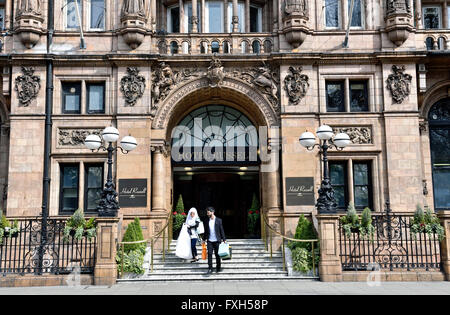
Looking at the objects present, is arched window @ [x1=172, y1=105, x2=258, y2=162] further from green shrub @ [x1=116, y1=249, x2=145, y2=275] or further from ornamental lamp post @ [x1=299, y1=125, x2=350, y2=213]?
green shrub @ [x1=116, y1=249, x2=145, y2=275]

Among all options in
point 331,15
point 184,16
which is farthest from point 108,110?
point 331,15

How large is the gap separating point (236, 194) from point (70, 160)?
24.9ft

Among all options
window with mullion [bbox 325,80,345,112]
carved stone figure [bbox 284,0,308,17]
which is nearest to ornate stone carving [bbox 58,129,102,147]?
carved stone figure [bbox 284,0,308,17]

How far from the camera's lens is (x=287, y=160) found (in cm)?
1786

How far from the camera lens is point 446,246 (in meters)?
13.8

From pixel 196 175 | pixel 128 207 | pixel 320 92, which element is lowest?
pixel 128 207

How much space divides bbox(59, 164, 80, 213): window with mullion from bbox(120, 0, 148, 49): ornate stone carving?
547 cm

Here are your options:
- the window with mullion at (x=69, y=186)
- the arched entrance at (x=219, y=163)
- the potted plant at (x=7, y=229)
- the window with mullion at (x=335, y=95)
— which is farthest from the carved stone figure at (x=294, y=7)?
the potted plant at (x=7, y=229)

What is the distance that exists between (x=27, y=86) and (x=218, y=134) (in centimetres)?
788

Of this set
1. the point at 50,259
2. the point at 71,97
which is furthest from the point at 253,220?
the point at 71,97

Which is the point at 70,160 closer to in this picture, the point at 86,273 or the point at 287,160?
the point at 86,273

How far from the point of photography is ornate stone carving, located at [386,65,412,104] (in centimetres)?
1823

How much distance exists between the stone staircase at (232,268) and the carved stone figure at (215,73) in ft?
21.5

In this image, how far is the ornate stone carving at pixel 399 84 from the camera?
→ 18.2 meters
